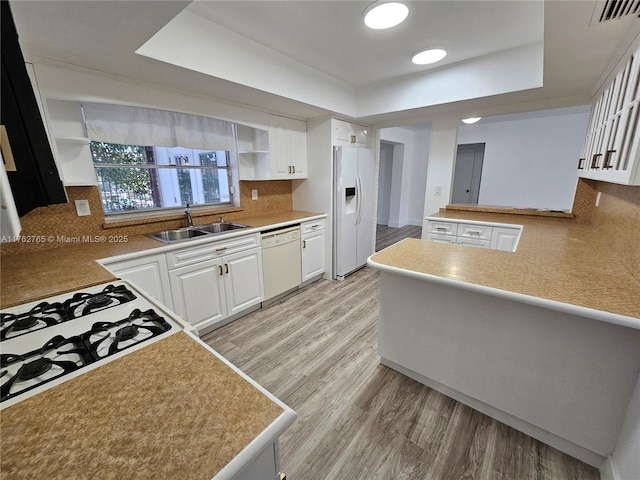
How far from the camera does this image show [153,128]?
2307mm

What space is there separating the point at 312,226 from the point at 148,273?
1.86 m

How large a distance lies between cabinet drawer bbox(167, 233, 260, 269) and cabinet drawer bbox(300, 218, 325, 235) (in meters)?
0.67

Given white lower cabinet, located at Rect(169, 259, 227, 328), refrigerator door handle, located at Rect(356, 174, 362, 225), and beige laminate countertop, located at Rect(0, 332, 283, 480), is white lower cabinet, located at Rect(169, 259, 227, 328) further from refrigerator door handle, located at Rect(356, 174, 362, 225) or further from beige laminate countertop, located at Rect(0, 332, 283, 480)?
refrigerator door handle, located at Rect(356, 174, 362, 225)

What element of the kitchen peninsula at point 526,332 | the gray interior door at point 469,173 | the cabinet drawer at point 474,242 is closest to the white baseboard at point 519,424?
the kitchen peninsula at point 526,332

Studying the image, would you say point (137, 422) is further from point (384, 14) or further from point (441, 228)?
point (441, 228)

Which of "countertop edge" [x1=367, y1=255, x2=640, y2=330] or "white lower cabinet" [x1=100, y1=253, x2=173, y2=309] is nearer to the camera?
"countertop edge" [x1=367, y1=255, x2=640, y2=330]

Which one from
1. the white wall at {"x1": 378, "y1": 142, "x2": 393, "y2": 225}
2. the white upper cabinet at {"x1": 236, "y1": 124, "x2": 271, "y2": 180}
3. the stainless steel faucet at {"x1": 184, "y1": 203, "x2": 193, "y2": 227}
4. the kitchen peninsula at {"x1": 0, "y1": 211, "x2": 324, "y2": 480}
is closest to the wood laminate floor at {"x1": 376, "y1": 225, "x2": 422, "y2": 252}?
the white wall at {"x1": 378, "y1": 142, "x2": 393, "y2": 225}

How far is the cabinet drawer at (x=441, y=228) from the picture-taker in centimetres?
293

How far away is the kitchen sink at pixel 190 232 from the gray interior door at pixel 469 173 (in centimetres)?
513

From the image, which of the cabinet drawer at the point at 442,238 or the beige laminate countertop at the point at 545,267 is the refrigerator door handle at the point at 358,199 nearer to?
the cabinet drawer at the point at 442,238

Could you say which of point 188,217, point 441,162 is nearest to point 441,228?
point 441,162

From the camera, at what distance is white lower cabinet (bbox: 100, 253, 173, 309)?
6.00 ft

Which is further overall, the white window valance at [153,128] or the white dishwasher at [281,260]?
the white dishwasher at [281,260]

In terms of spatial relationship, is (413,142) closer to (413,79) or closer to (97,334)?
(413,79)
